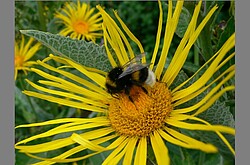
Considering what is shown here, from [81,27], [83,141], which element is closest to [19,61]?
[81,27]

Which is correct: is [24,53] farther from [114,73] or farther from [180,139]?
[180,139]

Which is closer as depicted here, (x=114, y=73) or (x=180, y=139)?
(x=180, y=139)

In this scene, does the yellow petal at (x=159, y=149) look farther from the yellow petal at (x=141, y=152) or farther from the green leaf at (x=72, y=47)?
the green leaf at (x=72, y=47)

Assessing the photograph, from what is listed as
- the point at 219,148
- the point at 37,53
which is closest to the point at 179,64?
the point at 219,148

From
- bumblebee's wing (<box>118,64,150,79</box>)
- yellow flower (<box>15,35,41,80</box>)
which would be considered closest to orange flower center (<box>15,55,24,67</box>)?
yellow flower (<box>15,35,41,80</box>)

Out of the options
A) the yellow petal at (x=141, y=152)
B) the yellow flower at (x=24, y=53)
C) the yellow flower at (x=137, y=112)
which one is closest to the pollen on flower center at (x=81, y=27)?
the yellow flower at (x=24, y=53)

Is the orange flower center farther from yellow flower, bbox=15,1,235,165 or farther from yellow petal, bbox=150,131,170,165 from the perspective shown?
yellow petal, bbox=150,131,170,165

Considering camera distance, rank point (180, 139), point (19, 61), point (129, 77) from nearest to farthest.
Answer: point (180, 139), point (129, 77), point (19, 61)

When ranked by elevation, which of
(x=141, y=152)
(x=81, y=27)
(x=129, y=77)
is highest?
(x=81, y=27)
